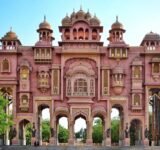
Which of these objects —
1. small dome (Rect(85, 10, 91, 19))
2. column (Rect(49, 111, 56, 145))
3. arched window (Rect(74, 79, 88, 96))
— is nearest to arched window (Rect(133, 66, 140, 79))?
arched window (Rect(74, 79, 88, 96))

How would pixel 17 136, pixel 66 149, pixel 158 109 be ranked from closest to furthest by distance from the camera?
pixel 66 149
pixel 17 136
pixel 158 109

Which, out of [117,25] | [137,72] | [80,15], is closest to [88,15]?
[80,15]

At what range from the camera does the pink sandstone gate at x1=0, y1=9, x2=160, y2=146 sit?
35.1m

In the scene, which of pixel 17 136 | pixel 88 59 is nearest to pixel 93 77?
pixel 88 59

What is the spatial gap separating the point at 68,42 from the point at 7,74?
561 cm

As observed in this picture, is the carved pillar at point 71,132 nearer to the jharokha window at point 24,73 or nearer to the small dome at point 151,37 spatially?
the jharokha window at point 24,73

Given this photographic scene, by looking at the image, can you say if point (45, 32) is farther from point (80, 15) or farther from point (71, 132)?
point (71, 132)

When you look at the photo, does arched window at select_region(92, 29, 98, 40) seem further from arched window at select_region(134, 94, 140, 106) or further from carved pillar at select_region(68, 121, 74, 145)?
carved pillar at select_region(68, 121, 74, 145)

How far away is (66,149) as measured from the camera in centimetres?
3141

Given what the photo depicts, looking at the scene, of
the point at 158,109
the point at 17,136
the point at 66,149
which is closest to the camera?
the point at 66,149

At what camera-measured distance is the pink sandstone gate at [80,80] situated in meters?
35.1

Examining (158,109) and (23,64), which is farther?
(158,109)

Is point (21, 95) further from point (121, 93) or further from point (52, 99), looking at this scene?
point (121, 93)

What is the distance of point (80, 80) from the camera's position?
117 ft
